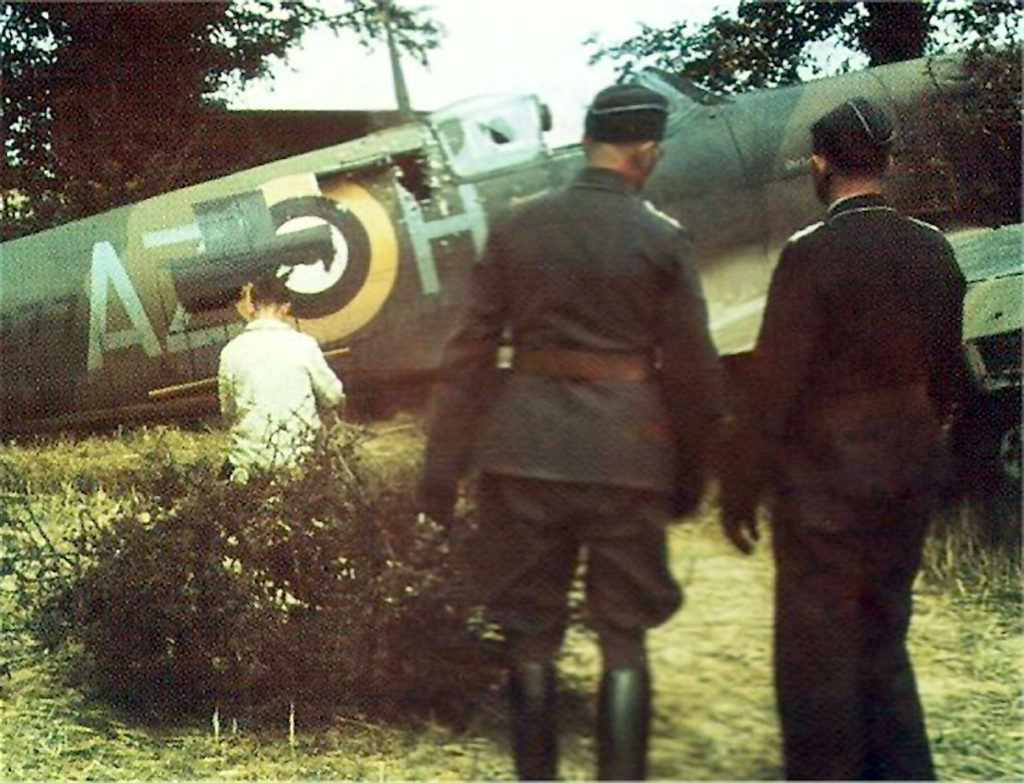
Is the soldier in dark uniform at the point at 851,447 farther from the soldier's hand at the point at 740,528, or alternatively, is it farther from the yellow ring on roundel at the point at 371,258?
the yellow ring on roundel at the point at 371,258

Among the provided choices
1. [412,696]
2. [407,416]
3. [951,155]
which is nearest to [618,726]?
[412,696]

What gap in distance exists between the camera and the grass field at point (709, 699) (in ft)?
9.95

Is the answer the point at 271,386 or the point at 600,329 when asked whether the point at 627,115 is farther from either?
the point at 271,386

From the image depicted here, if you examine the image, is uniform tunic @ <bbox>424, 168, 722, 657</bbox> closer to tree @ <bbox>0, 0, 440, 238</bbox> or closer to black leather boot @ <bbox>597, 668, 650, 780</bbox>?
black leather boot @ <bbox>597, 668, 650, 780</bbox>

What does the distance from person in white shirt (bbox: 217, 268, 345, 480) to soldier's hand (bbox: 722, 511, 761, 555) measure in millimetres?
1003

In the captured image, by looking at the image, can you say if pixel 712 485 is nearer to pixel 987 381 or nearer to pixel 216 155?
pixel 987 381

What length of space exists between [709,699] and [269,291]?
146 centimetres

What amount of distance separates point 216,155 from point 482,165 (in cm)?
76

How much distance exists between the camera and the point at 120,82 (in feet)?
11.3

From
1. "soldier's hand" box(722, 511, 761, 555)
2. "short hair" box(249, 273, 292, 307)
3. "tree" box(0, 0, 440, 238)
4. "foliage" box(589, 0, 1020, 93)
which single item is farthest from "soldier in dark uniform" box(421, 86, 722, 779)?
"tree" box(0, 0, 440, 238)

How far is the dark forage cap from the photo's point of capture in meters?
3.05

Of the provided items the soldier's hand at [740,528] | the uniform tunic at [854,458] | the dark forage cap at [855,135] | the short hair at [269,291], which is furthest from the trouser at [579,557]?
the dark forage cap at [855,135]

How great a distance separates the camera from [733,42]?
124 inches

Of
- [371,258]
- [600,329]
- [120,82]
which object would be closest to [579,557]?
[600,329]
